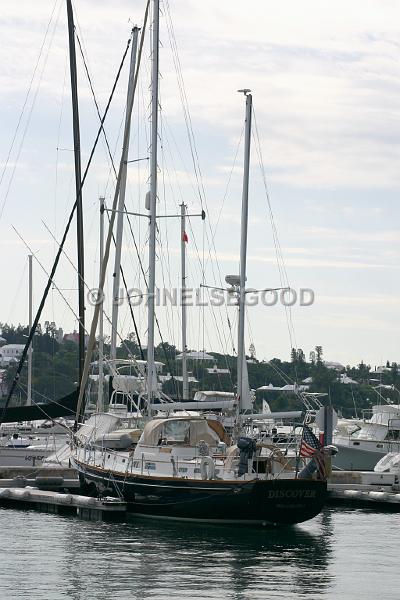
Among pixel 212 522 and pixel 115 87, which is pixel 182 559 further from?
pixel 115 87

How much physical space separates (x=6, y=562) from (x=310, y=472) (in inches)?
379

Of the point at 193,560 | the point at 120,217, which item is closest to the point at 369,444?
the point at 120,217

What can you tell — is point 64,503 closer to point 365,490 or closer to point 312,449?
point 312,449

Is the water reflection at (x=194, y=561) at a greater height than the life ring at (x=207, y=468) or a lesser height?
lesser

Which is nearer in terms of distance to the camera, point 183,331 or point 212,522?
point 212,522

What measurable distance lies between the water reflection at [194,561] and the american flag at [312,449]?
2034 mm

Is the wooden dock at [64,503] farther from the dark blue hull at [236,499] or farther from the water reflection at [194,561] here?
the dark blue hull at [236,499]

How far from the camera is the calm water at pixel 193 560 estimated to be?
2677 cm

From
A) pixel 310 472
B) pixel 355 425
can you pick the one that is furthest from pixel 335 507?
pixel 355 425

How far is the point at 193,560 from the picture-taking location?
30.5m

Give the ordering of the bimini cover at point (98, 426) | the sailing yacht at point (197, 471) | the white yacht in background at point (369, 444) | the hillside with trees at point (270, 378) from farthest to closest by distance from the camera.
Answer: the hillside with trees at point (270, 378) → the white yacht in background at point (369, 444) → the bimini cover at point (98, 426) → the sailing yacht at point (197, 471)

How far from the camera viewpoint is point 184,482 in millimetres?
35344

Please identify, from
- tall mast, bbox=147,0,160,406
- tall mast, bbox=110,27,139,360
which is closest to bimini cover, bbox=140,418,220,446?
tall mast, bbox=147,0,160,406

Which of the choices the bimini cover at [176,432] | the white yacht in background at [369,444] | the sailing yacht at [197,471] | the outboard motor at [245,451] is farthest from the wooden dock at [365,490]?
the white yacht in background at [369,444]
